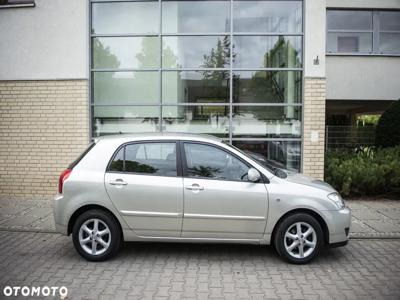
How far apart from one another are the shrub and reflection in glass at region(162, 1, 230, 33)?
5496mm

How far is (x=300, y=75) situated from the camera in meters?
9.20

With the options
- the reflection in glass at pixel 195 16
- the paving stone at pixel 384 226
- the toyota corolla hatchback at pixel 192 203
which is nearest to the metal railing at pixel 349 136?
the reflection in glass at pixel 195 16

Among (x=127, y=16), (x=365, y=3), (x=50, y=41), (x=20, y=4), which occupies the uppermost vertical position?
(x=365, y=3)

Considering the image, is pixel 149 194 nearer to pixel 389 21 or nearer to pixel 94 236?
pixel 94 236

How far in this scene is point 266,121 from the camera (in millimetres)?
9305

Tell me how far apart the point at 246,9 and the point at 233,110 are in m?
2.34

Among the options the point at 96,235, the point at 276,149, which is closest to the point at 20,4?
the point at 96,235

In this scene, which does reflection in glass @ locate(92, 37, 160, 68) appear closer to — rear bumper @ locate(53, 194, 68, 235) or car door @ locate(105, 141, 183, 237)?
car door @ locate(105, 141, 183, 237)

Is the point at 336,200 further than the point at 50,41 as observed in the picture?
No

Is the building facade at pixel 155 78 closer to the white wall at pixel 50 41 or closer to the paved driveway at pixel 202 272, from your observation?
the white wall at pixel 50 41

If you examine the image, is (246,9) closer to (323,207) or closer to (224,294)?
(323,207)

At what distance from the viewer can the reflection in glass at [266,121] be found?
9234mm

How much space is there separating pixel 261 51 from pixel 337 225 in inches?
215

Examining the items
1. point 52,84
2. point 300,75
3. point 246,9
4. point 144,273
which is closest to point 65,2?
point 52,84
